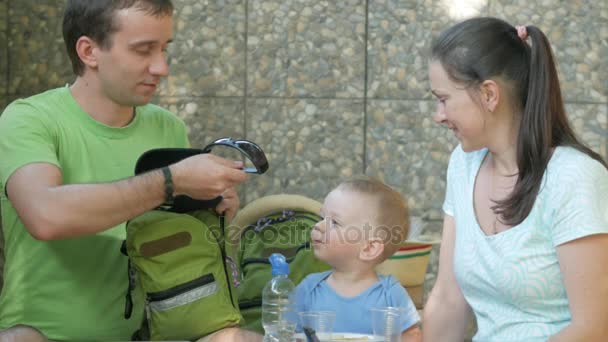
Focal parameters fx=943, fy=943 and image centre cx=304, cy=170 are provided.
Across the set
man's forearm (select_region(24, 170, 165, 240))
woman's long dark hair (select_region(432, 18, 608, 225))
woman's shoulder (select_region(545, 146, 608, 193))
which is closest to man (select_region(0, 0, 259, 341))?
man's forearm (select_region(24, 170, 165, 240))

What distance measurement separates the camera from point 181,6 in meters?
4.12

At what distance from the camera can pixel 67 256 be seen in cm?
279

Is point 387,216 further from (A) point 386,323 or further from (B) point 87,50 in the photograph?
(B) point 87,50

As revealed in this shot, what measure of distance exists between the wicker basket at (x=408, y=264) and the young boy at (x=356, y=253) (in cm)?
59

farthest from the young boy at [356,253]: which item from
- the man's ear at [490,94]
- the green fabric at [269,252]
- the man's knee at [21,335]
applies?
the man's knee at [21,335]

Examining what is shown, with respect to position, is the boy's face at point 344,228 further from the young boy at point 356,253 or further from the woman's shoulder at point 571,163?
the woman's shoulder at point 571,163

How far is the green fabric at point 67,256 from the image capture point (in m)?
2.77

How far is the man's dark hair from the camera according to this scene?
9.34 feet

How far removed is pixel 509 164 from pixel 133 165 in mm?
1146

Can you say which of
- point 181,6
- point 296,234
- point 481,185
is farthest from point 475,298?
point 181,6

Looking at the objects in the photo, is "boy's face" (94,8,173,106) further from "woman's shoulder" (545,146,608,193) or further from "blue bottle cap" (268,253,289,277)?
"woman's shoulder" (545,146,608,193)

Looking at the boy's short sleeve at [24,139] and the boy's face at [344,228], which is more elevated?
the boy's short sleeve at [24,139]

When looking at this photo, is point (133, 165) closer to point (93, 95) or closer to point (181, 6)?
point (93, 95)

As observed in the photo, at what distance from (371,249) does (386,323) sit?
1.19 feet
